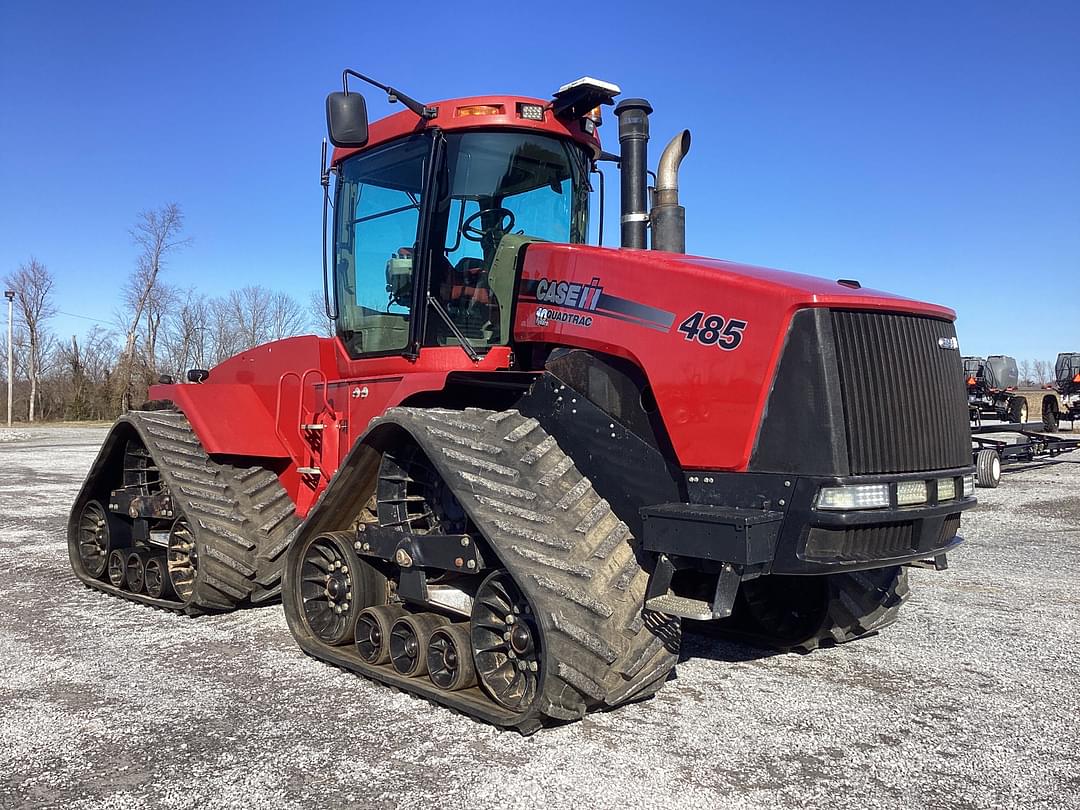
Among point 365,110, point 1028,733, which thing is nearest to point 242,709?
point 365,110

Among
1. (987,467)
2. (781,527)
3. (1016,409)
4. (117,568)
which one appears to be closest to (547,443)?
(781,527)

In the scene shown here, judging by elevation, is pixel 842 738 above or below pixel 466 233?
below

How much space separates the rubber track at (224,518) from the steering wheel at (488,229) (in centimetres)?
239

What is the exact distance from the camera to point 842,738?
4.01m

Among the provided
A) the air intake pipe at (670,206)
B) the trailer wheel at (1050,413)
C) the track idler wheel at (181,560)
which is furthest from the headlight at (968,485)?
the trailer wheel at (1050,413)

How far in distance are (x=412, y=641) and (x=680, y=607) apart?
151 cm

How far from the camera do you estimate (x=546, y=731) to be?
4.00m

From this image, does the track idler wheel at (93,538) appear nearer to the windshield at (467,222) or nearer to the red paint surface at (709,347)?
the windshield at (467,222)

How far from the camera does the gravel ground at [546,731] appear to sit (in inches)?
136

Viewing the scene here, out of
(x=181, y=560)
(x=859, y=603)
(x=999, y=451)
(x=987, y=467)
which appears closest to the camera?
(x=859, y=603)

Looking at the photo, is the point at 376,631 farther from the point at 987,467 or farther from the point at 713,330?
the point at 987,467

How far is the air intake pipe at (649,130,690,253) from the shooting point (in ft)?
17.8

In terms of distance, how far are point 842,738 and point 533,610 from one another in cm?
150

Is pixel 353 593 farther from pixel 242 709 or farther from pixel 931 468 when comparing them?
pixel 931 468
